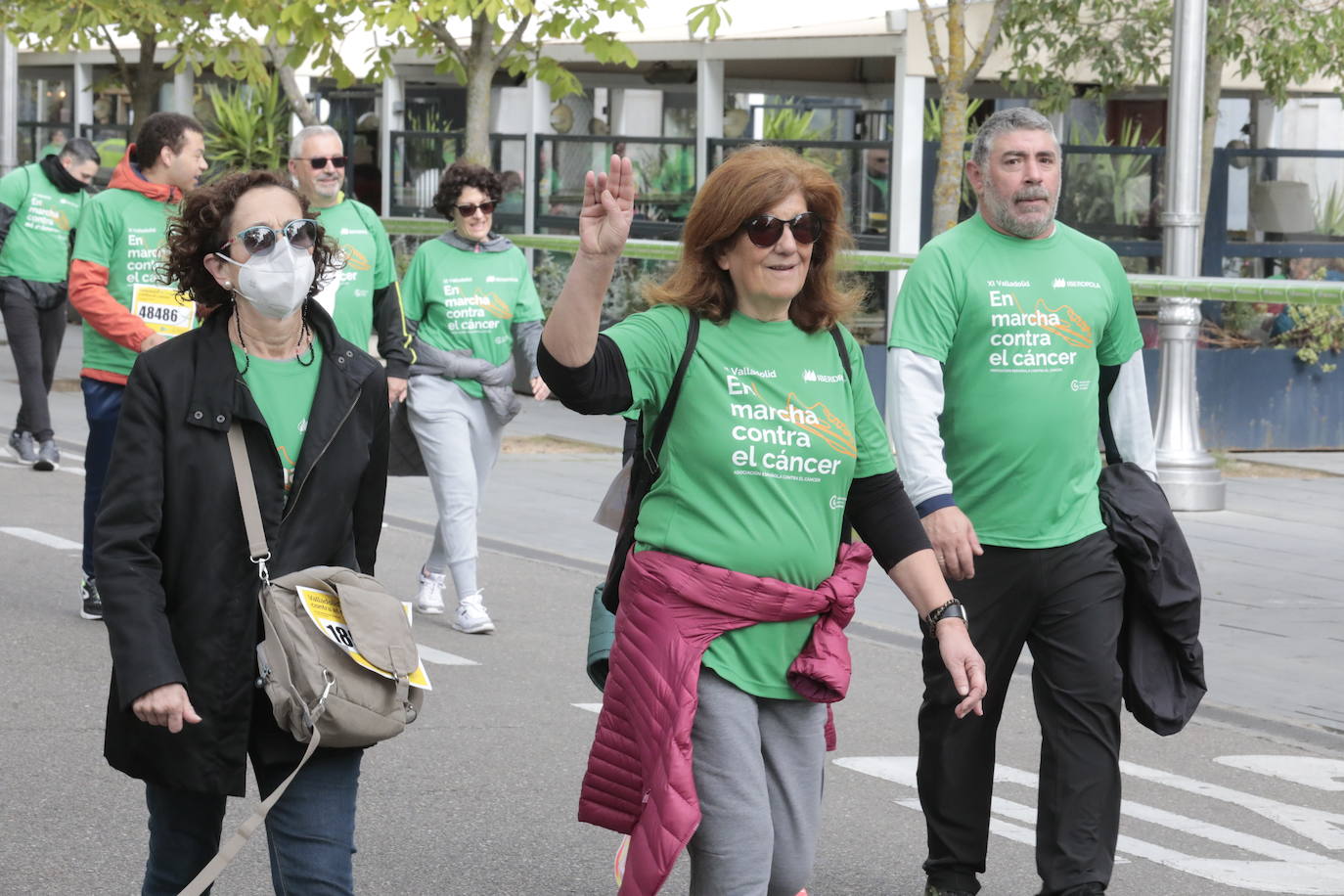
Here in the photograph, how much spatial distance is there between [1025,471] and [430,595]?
4424 millimetres

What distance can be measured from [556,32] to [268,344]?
10.3 m

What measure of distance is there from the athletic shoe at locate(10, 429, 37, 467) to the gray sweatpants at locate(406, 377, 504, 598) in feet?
17.1

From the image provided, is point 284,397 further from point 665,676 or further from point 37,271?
point 37,271

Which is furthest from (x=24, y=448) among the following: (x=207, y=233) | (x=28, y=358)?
(x=207, y=233)

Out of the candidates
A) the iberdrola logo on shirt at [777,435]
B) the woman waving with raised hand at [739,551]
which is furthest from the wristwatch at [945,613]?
the iberdrola logo on shirt at [777,435]

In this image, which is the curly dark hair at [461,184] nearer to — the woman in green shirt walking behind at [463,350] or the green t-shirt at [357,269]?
the woman in green shirt walking behind at [463,350]

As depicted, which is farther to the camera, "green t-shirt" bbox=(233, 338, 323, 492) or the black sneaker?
the black sneaker

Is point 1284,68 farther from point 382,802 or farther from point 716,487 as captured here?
point 716,487

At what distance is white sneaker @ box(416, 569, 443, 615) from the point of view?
8875mm

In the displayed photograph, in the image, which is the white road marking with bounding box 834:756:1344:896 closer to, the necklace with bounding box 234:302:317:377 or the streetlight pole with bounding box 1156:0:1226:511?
the necklace with bounding box 234:302:317:377

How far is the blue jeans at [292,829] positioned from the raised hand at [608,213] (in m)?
0.99

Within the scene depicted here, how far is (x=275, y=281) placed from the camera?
12.4ft

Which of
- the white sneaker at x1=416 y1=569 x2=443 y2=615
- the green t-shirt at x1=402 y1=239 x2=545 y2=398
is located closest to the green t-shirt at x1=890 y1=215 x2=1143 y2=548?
the green t-shirt at x1=402 y1=239 x2=545 y2=398

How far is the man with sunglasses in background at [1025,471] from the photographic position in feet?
16.0
